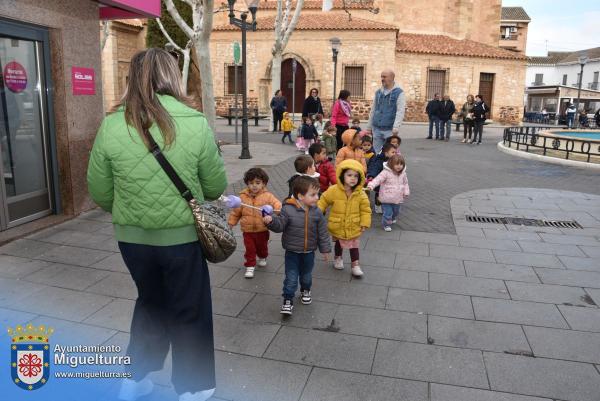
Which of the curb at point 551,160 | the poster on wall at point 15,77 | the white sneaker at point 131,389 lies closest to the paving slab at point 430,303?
the white sneaker at point 131,389

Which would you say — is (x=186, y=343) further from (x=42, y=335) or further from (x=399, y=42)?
(x=399, y=42)

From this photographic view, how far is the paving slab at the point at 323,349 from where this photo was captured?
136 inches

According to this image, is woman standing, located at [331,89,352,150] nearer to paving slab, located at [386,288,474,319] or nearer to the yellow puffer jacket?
the yellow puffer jacket

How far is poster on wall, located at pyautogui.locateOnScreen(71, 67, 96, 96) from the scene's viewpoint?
279 inches

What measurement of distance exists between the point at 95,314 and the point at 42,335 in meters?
0.51

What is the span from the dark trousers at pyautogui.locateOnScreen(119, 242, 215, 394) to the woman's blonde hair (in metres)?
0.63

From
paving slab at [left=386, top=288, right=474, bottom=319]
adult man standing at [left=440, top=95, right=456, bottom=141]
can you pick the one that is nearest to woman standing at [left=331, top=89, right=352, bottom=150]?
paving slab at [left=386, top=288, right=474, bottom=319]

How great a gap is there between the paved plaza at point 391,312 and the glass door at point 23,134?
1.73ft

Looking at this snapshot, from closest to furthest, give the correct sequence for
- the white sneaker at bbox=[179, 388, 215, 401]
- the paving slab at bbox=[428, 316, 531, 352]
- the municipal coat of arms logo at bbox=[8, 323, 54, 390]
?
the white sneaker at bbox=[179, 388, 215, 401] < the municipal coat of arms logo at bbox=[8, 323, 54, 390] < the paving slab at bbox=[428, 316, 531, 352]

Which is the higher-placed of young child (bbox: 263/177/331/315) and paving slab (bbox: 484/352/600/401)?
young child (bbox: 263/177/331/315)

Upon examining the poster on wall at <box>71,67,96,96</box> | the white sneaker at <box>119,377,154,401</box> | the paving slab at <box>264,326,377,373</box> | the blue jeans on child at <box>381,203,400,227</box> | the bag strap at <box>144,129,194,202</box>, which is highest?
the poster on wall at <box>71,67,96,96</box>

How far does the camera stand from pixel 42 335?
3.64 meters

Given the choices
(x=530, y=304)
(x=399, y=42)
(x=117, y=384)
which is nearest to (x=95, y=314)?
(x=117, y=384)

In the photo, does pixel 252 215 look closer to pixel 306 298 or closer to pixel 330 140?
pixel 306 298
